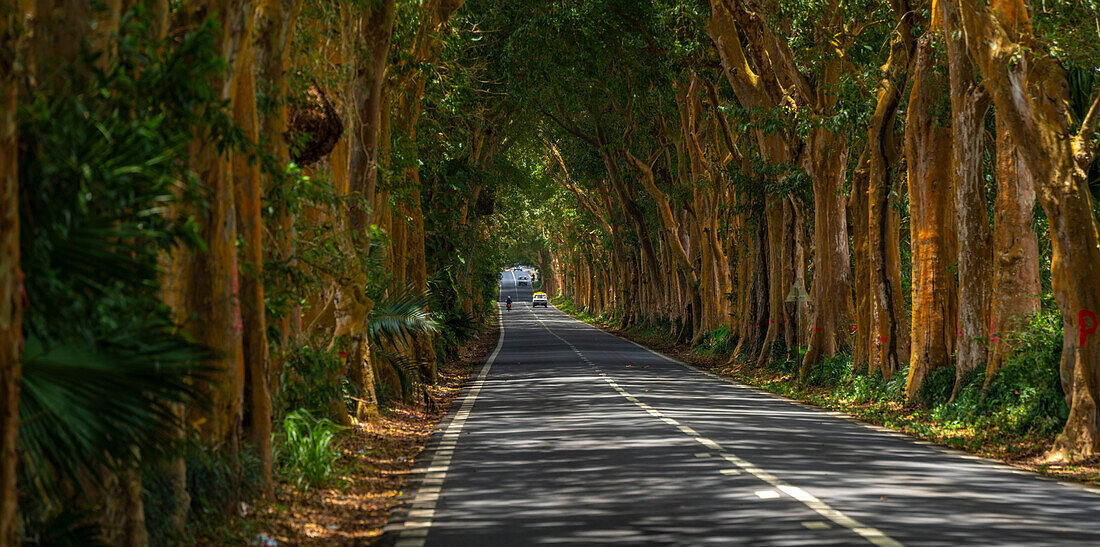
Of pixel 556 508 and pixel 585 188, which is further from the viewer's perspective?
pixel 585 188

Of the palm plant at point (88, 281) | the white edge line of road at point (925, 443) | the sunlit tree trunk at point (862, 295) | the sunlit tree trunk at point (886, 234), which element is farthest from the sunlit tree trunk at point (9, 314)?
the sunlit tree trunk at point (862, 295)

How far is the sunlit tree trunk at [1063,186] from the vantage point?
1347 centimetres

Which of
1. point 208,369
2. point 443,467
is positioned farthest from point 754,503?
point 208,369

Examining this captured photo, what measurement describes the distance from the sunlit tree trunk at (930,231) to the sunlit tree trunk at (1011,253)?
8.09ft

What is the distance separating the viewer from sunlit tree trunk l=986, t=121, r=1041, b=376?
16.2m

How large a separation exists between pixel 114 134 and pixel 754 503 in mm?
6057

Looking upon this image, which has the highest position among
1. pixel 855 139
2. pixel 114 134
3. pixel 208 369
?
pixel 855 139

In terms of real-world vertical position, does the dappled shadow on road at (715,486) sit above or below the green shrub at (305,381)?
below

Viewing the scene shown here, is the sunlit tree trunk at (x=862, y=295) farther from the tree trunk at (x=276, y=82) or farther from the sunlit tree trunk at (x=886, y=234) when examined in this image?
the tree trunk at (x=276, y=82)

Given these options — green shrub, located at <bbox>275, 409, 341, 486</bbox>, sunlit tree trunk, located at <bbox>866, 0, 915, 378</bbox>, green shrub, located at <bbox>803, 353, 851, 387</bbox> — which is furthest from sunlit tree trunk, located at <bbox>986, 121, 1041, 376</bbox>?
green shrub, located at <bbox>275, 409, 341, 486</bbox>

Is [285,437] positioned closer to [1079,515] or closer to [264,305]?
[264,305]

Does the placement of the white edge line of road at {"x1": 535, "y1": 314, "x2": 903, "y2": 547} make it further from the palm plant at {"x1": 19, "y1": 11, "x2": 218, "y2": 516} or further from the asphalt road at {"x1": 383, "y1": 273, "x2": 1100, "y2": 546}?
the palm plant at {"x1": 19, "y1": 11, "x2": 218, "y2": 516}

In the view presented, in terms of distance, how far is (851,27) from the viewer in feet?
72.8

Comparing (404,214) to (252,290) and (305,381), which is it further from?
(252,290)
